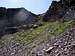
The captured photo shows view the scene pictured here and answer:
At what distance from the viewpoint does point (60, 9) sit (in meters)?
29.0

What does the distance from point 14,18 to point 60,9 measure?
8.28 meters

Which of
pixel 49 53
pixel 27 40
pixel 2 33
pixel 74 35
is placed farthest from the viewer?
pixel 2 33

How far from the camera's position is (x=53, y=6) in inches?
1203

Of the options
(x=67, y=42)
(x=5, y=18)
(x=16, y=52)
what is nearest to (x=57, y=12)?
(x=5, y=18)

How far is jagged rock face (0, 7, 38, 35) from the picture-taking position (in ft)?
99.0

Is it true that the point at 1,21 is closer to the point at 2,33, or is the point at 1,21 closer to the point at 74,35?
the point at 2,33

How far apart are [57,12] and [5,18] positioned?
8610mm

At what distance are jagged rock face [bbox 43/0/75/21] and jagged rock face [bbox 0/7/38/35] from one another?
298 cm

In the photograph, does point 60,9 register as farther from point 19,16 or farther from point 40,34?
point 40,34

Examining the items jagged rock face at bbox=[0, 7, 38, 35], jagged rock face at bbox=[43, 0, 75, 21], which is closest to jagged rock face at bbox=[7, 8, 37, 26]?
jagged rock face at bbox=[0, 7, 38, 35]

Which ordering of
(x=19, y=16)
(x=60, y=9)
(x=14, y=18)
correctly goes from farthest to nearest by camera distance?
1. (x=19, y=16)
2. (x=14, y=18)
3. (x=60, y=9)

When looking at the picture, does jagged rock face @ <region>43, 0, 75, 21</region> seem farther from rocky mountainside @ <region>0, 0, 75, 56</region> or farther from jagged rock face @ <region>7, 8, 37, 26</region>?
jagged rock face @ <region>7, 8, 37, 26</region>

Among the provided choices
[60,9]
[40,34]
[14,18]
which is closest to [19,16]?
[14,18]

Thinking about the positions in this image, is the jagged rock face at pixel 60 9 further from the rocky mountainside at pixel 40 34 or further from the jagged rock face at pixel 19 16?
the jagged rock face at pixel 19 16
